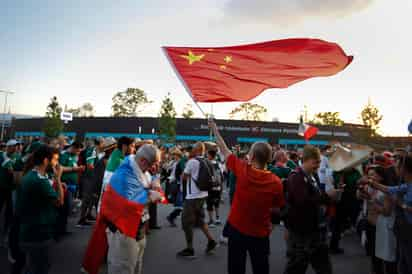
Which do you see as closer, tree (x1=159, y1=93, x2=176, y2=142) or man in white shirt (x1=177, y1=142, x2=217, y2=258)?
man in white shirt (x1=177, y1=142, x2=217, y2=258)

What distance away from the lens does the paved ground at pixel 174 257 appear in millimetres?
4859

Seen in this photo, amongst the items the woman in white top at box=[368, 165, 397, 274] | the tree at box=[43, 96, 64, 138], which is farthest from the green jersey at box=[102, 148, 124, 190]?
the tree at box=[43, 96, 64, 138]

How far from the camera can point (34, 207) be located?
3.11 meters

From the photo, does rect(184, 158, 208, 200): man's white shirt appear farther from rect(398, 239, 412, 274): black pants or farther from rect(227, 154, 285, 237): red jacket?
rect(398, 239, 412, 274): black pants

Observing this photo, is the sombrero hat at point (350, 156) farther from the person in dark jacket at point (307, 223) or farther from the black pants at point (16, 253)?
the black pants at point (16, 253)

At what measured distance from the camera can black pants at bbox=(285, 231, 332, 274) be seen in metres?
3.32

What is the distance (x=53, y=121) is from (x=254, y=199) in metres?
54.5

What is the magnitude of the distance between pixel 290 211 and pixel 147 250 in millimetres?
3534

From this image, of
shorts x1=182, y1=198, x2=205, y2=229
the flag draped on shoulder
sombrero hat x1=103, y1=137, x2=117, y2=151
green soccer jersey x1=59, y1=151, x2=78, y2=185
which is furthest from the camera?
green soccer jersey x1=59, y1=151, x2=78, y2=185

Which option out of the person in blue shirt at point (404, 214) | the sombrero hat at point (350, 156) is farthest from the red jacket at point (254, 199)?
the person in blue shirt at point (404, 214)

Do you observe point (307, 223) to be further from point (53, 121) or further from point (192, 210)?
point (53, 121)

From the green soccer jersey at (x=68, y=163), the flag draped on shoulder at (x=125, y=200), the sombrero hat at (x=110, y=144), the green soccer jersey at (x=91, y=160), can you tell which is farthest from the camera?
the green soccer jersey at (x=91, y=160)

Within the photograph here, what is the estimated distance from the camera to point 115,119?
49156 mm

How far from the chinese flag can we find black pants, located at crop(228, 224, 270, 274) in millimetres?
2351
